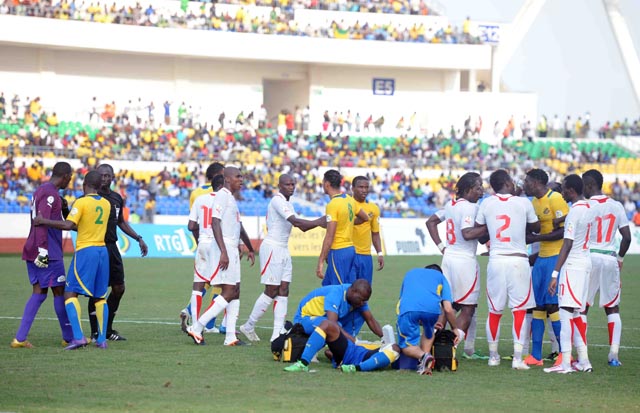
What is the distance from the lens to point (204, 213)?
14.9 m

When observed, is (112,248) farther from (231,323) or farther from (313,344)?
(313,344)

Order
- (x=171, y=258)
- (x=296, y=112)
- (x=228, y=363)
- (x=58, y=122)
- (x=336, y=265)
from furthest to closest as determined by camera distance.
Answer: (x=296, y=112)
(x=58, y=122)
(x=171, y=258)
(x=336, y=265)
(x=228, y=363)

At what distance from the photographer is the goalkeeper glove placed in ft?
41.7

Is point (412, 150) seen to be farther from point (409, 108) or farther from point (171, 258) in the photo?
point (171, 258)

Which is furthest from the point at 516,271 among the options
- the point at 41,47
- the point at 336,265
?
the point at 41,47

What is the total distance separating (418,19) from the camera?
188 ft

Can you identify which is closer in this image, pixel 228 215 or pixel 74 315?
pixel 74 315

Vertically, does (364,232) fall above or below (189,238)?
above

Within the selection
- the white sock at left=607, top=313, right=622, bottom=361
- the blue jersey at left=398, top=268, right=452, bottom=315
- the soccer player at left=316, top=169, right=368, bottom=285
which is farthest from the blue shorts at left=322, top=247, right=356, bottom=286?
the white sock at left=607, top=313, right=622, bottom=361

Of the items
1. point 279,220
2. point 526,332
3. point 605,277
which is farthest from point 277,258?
point 605,277

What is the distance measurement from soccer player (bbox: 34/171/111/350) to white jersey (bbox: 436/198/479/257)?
13.4 feet

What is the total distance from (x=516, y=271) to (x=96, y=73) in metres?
42.4

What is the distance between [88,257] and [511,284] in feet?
16.2

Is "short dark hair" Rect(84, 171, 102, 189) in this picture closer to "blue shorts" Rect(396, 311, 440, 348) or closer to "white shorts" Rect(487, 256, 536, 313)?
"blue shorts" Rect(396, 311, 440, 348)
